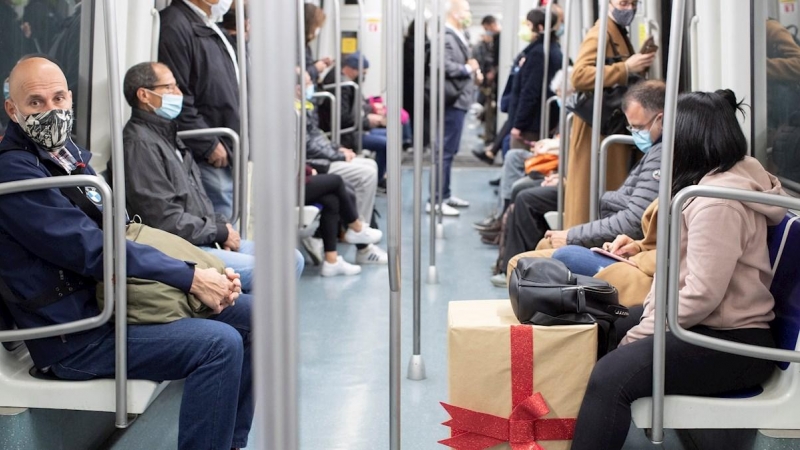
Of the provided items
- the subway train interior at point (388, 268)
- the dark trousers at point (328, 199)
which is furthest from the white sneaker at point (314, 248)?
the subway train interior at point (388, 268)

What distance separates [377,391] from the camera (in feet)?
13.4

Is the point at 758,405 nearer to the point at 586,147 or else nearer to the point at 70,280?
the point at 70,280

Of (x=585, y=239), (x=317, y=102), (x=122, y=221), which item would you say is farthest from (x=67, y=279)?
(x=317, y=102)

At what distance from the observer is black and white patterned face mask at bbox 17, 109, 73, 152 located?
2762 millimetres

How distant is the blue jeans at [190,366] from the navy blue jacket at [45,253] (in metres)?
0.06

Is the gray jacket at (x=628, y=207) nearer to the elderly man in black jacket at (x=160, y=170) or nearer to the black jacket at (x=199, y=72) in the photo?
the elderly man in black jacket at (x=160, y=170)

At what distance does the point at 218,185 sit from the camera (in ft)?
15.9

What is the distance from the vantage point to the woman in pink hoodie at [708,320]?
8.63 ft

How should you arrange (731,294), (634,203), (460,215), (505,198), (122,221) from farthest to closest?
(460,215)
(505,198)
(634,203)
(731,294)
(122,221)

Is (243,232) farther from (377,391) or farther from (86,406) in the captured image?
(86,406)

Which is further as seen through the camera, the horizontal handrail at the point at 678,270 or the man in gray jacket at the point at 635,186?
the man in gray jacket at the point at 635,186

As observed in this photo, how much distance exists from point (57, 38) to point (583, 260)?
2.22 m

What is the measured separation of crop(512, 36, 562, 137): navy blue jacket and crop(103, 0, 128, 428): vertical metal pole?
5.03m

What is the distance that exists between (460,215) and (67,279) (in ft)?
20.0
